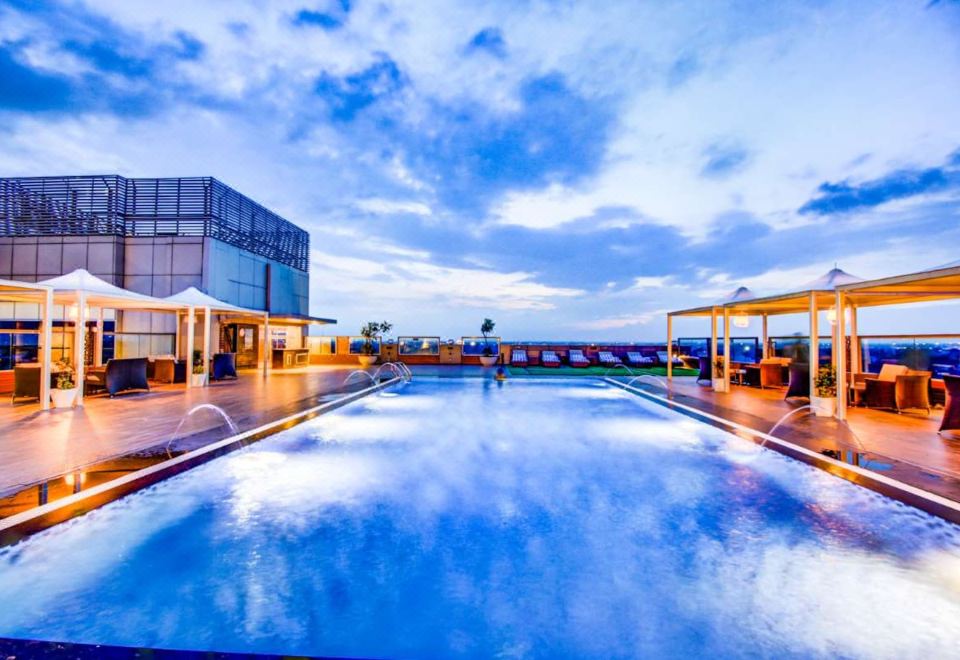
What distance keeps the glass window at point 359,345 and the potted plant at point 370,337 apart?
0.11 meters

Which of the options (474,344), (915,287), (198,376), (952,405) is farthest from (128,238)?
(952,405)

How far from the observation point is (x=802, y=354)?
45.6 feet

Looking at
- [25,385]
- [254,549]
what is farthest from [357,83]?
[254,549]

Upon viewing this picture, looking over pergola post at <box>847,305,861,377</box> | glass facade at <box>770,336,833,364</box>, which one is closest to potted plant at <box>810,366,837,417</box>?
pergola post at <box>847,305,861,377</box>

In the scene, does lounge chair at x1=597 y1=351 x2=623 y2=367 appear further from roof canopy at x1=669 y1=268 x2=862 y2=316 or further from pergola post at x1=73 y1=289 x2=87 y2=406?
pergola post at x1=73 y1=289 x2=87 y2=406

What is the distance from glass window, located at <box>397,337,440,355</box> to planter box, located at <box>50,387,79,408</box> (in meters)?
14.1

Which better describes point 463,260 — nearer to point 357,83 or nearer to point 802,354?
point 357,83

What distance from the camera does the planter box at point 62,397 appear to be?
27.3ft

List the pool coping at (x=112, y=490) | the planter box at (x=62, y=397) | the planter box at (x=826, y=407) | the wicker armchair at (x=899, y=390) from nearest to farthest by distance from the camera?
the pool coping at (x=112, y=490), the planter box at (x=826, y=407), the wicker armchair at (x=899, y=390), the planter box at (x=62, y=397)

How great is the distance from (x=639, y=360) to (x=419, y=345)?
10.9 m

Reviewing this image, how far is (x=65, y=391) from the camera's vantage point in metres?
8.38

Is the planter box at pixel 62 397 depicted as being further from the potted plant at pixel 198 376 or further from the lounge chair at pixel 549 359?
the lounge chair at pixel 549 359

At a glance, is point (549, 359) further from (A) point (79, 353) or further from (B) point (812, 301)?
(A) point (79, 353)

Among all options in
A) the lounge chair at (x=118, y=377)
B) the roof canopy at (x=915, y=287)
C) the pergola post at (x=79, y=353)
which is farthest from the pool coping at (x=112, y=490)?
the roof canopy at (x=915, y=287)
